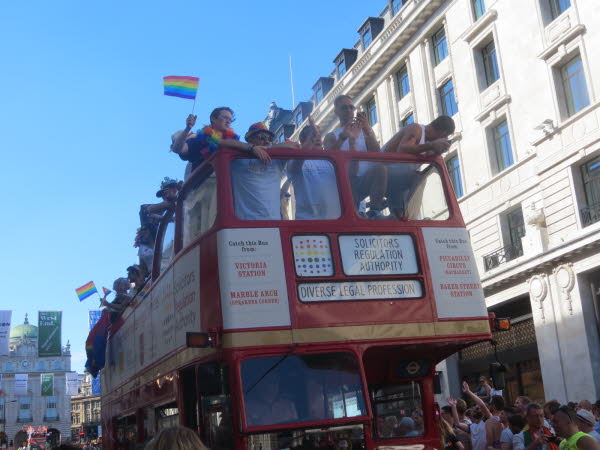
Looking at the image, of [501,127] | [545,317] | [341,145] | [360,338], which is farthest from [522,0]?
[360,338]

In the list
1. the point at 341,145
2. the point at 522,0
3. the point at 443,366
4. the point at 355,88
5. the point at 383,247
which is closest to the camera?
the point at 383,247

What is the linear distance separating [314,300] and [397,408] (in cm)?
171

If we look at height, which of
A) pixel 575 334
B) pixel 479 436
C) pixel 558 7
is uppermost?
pixel 558 7

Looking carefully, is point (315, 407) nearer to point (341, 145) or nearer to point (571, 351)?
point (341, 145)

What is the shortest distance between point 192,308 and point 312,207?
1568 mm

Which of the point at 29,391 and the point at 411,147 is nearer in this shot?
the point at 411,147

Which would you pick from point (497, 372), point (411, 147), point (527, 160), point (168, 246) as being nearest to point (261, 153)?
point (411, 147)

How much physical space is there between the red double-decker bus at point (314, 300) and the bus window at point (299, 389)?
0.01 meters

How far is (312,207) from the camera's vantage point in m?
7.27

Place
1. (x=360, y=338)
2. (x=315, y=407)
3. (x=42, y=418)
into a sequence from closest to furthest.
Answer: (x=315, y=407)
(x=360, y=338)
(x=42, y=418)

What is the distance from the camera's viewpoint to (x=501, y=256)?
76.0 ft

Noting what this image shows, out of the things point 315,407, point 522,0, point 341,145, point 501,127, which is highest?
point 522,0

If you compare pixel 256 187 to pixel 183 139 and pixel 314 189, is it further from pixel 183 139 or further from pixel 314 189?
pixel 183 139

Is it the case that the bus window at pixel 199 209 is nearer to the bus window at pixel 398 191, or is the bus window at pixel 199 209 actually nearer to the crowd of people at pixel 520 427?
the bus window at pixel 398 191
